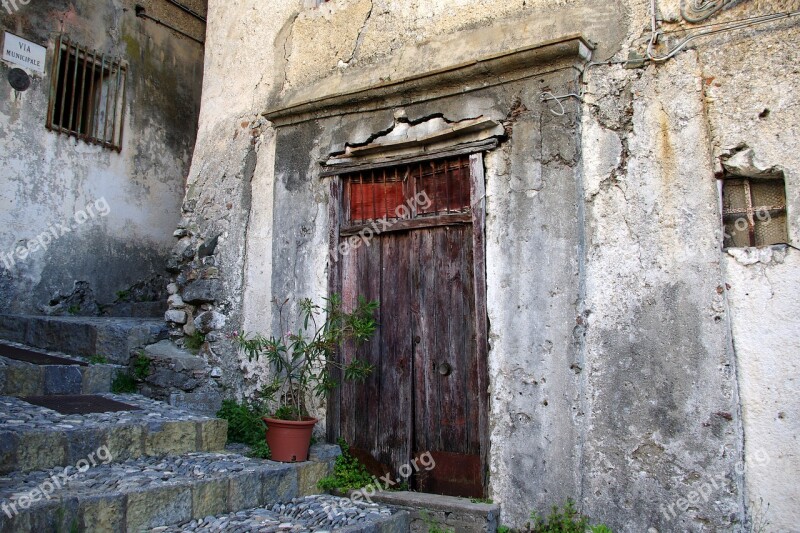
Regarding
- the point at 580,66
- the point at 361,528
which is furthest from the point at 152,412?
the point at 580,66

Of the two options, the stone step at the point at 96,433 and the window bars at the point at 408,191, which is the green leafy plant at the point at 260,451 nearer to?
the stone step at the point at 96,433

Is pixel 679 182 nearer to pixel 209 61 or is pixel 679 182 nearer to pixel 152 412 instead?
pixel 152 412

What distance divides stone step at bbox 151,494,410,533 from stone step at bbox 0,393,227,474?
32.0 inches

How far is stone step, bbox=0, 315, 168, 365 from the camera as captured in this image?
18.6 feet

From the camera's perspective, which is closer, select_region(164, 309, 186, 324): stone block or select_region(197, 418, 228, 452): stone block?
select_region(197, 418, 228, 452): stone block

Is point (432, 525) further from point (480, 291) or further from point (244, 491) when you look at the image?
point (480, 291)

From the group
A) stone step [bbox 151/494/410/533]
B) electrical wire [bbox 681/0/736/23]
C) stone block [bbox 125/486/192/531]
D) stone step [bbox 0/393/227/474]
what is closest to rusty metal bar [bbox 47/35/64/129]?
stone step [bbox 0/393/227/474]

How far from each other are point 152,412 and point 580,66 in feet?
12.7

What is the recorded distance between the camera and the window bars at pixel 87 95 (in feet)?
22.9

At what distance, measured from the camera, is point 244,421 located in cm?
505

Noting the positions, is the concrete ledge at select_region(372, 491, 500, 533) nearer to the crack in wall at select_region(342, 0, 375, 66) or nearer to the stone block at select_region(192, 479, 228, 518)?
the stone block at select_region(192, 479, 228, 518)

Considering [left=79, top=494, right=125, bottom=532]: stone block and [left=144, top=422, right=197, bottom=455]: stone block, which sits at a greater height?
[left=144, top=422, right=197, bottom=455]: stone block

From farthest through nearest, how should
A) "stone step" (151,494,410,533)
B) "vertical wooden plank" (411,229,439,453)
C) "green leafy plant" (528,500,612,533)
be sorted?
"vertical wooden plank" (411,229,439,453) → "green leafy plant" (528,500,612,533) → "stone step" (151,494,410,533)

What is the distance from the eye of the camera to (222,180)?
5836mm
